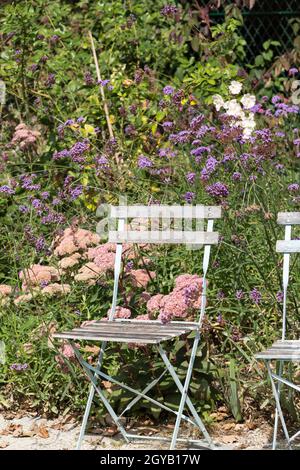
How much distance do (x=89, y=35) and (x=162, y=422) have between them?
378cm

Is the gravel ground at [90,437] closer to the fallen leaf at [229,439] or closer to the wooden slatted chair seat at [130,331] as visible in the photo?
the fallen leaf at [229,439]

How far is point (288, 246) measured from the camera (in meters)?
5.06

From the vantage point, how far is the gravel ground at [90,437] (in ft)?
16.7

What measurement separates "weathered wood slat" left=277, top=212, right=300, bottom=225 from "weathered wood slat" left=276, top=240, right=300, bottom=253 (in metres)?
0.10

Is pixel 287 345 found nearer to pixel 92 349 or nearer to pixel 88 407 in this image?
pixel 88 407

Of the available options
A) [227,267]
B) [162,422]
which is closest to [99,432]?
[162,422]

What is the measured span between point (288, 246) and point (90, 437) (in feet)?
4.25

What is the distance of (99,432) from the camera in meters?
5.30

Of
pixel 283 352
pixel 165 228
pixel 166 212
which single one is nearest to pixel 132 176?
pixel 165 228

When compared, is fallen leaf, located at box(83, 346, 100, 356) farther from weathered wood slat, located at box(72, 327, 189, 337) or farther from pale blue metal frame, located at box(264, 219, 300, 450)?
pale blue metal frame, located at box(264, 219, 300, 450)

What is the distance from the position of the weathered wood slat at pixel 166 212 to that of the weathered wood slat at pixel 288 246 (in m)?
0.33

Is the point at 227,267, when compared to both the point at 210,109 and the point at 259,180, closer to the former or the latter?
the point at 259,180

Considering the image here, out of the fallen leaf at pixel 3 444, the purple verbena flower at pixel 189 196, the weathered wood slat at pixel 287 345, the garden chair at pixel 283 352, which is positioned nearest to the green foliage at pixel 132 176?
the purple verbena flower at pixel 189 196

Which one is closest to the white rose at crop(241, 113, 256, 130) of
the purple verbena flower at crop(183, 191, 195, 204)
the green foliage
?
the green foliage
